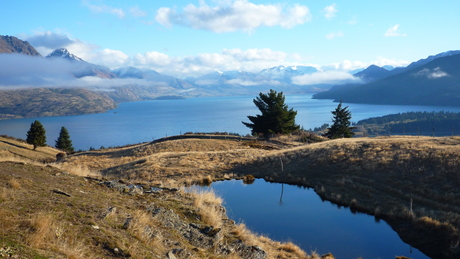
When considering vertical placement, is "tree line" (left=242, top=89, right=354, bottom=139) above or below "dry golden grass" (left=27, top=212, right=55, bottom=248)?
above

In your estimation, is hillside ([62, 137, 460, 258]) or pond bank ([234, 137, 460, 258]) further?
hillside ([62, 137, 460, 258])

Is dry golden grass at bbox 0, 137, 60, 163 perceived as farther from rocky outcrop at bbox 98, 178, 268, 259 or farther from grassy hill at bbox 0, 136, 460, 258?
rocky outcrop at bbox 98, 178, 268, 259

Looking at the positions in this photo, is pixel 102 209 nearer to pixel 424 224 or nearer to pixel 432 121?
pixel 424 224

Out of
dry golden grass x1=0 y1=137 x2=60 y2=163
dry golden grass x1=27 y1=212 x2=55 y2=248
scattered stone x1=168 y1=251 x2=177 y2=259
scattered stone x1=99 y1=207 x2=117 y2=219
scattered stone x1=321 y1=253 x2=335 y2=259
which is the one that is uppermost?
dry golden grass x1=27 y1=212 x2=55 y2=248

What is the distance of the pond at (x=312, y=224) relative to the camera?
1297 centimetres

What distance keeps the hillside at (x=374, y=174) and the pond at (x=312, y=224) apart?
2.56ft

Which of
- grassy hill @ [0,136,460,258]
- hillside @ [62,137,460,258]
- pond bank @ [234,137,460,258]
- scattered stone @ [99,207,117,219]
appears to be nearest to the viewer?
grassy hill @ [0,136,460,258]

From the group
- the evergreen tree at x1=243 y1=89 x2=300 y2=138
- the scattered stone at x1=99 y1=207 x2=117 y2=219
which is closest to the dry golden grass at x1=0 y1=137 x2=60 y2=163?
the evergreen tree at x1=243 y1=89 x2=300 y2=138

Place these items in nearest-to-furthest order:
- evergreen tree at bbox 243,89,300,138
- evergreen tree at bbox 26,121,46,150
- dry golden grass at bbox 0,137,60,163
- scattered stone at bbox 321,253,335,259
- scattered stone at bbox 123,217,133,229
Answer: scattered stone at bbox 123,217,133,229, scattered stone at bbox 321,253,335,259, dry golden grass at bbox 0,137,60,163, evergreen tree at bbox 243,89,300,138, evergreen tree at bbox 26,121,46,150

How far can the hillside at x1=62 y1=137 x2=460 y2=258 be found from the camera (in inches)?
553

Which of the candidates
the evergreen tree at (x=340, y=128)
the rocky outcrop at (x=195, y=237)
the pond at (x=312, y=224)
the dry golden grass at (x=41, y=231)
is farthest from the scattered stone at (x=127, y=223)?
the evergreen tree at (x=340, y=128)

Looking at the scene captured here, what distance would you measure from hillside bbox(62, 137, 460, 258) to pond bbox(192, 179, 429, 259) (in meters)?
0.78

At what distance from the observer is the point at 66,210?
26.8ft

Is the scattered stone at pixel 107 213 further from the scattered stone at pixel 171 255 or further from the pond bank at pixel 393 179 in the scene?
the pond bank at pixel 393 179
